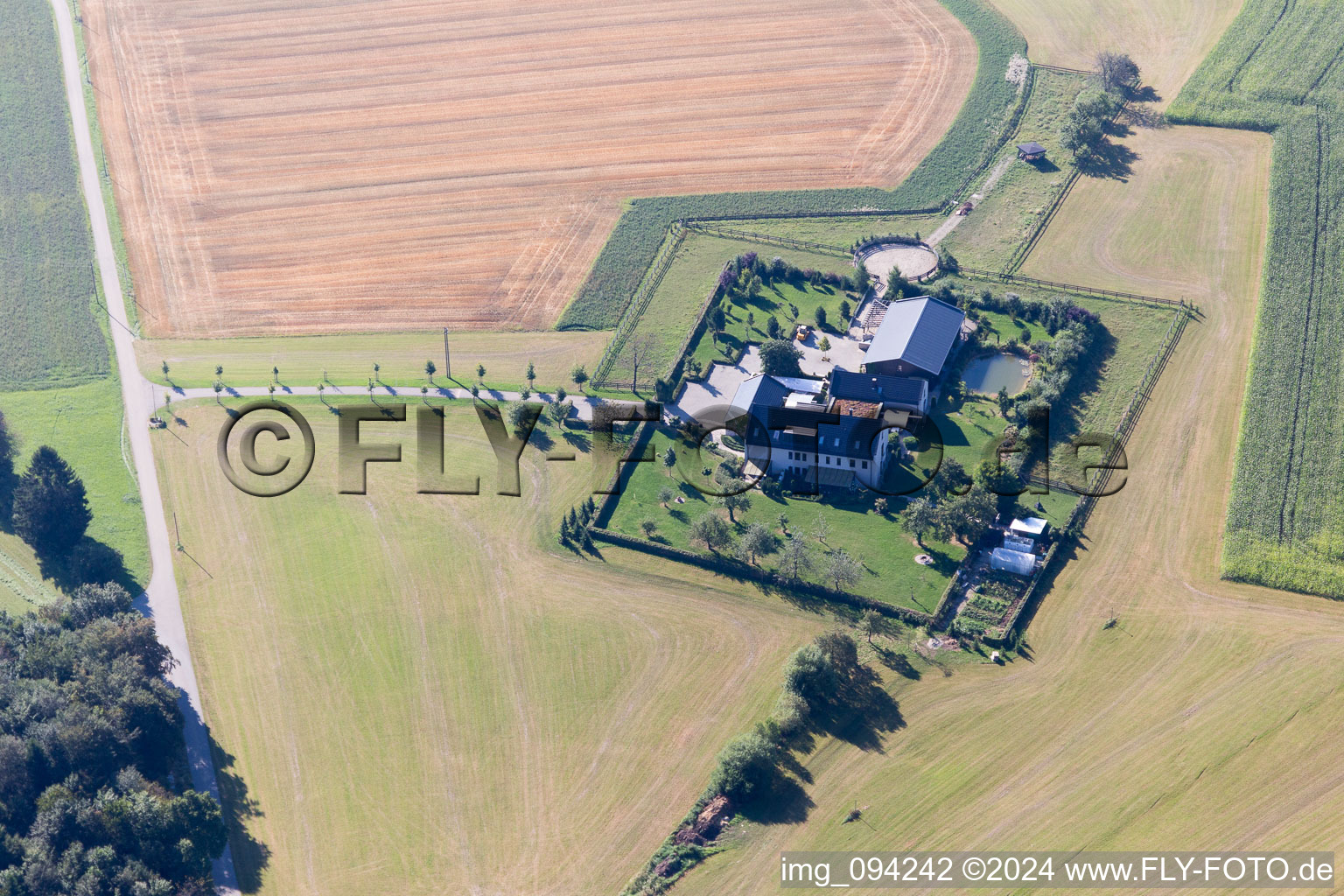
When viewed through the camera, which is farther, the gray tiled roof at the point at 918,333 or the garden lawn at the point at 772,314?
the garden lawn at the point at 772,314

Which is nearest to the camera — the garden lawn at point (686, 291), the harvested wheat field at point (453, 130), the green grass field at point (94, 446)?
the green grass field at point (94, 446)

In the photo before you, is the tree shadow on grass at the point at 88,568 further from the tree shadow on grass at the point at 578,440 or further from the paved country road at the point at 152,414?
the tree shadow on grass at the point at 578,440

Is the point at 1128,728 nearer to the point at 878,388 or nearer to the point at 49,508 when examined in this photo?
the point at 878,388

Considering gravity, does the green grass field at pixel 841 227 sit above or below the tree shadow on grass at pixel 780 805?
above

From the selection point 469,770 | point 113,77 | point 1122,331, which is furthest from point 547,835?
point 113,77

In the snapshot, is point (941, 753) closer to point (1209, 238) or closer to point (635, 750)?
point (635, 750)

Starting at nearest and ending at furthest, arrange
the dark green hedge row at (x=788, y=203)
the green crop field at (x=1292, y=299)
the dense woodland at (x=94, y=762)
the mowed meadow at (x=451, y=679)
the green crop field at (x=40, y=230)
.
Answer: the dense woodland at (x=94, y=762) → the mowed meadow at (x=451, y=679) → the green crop field at (x=1292, y=299) → the green crop field at (x=40, y=230) → the dark green hedge row at (x=788, y=203)

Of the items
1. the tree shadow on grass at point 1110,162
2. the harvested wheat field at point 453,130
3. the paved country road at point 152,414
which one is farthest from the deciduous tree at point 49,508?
the tree shadow on grass at point 1110,162

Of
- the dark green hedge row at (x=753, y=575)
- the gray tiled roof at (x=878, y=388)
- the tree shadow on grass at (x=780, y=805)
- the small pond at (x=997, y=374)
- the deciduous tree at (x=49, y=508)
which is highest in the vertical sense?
the small pond at (x=997, y=374)
